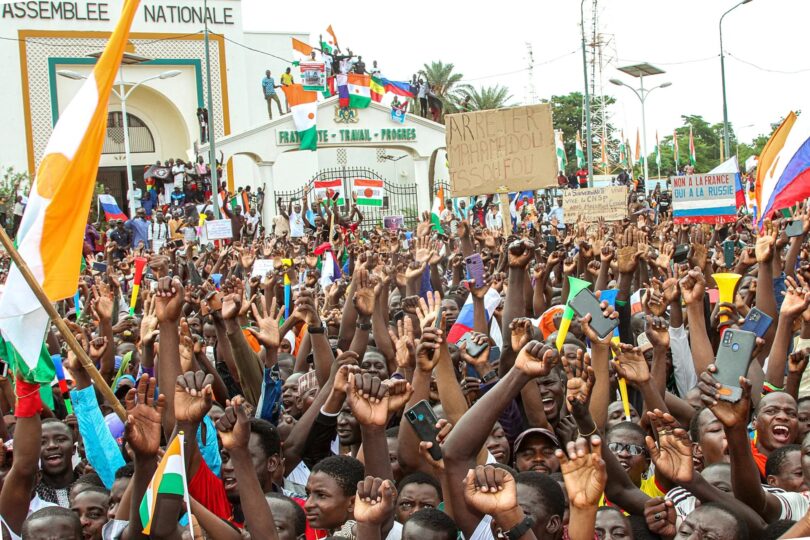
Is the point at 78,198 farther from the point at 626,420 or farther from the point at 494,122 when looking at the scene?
the point at 494,122

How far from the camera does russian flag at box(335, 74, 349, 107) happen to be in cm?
2800

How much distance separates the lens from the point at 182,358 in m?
5.61

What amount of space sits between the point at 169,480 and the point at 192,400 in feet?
1.30

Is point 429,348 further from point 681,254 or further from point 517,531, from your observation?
point 681,254

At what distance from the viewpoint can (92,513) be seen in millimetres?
4480

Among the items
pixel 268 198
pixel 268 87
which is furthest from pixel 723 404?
pixel 268 87

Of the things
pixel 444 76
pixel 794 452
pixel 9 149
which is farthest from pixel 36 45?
pixel 794 452

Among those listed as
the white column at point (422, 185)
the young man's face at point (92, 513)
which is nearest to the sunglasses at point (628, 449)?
the young man's face at point (92, 513)

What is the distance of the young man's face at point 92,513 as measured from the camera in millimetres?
4465

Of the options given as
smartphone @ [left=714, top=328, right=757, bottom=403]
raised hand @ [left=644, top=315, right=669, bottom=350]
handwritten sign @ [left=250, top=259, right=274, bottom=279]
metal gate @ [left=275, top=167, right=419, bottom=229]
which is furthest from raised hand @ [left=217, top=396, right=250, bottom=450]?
metal gate @ [left=275, top=167, right=419, bottom=229]

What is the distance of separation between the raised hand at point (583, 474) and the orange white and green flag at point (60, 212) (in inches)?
109

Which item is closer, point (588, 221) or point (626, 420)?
point (626, 420)

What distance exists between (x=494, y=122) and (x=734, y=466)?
8.37 meters

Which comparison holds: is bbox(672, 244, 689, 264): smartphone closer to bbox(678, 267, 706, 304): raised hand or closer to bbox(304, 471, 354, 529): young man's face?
bbox(678, 267, 706, 304): raised hand
